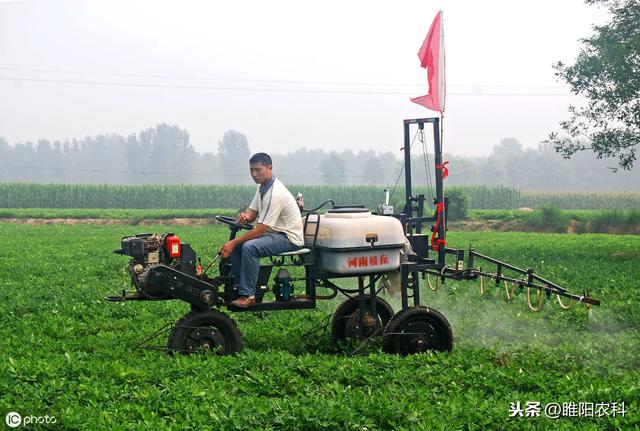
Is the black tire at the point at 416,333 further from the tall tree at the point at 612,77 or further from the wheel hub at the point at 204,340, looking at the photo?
the tall tree at the point at 612,77

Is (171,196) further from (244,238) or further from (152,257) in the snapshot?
(244,238)

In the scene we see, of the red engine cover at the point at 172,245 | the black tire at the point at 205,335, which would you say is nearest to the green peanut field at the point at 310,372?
A: the black tire at the point at 205,335

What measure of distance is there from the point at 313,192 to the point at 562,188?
284 feet

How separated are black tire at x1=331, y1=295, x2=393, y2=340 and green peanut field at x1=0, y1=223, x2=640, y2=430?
9.3 inches

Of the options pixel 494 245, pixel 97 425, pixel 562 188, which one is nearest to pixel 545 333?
pixel 97 425

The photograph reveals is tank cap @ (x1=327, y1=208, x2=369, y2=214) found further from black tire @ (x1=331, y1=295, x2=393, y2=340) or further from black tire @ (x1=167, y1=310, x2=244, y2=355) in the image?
black tire @ (x1=167, y1=310, x2=244, y2=355)

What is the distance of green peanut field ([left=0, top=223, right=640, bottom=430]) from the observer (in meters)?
5.54

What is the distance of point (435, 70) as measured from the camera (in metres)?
8.36

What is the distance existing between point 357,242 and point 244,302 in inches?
60.2

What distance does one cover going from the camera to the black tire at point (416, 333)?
7.98 metres

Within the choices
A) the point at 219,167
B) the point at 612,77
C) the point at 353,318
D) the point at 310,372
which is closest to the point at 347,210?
the point at 353,318

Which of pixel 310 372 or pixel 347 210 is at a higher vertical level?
pixel 347 210

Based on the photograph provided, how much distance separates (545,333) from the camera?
978 centimetres

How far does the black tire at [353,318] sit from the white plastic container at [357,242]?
921 millimetres
